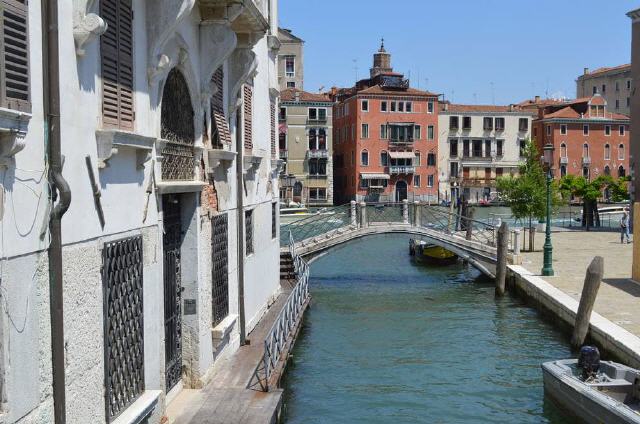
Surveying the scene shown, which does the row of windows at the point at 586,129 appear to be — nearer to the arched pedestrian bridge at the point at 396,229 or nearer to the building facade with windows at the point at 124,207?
the arched pedestrian bridge at the point at 396,229

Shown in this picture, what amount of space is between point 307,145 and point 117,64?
6106 cm

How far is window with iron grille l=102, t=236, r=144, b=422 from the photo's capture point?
6.93 meters

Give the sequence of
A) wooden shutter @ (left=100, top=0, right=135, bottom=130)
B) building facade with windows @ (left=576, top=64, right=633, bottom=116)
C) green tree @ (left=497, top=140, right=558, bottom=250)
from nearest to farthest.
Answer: wooden shutter @ (left=100, top=0, right=135, bottom=130), green tree @ (left=497, top=140, right=558, bottom=250), building facade with windows @ (left=576, top=64, right=633, bottom=116)

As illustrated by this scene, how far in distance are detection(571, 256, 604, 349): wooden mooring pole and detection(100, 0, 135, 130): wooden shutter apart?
10863mm

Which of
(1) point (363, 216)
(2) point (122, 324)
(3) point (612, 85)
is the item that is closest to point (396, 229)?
(1) point (363, 216)

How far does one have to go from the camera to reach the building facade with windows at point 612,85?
268 feet

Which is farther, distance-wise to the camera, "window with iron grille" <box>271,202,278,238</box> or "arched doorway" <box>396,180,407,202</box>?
"arched doorway" <box>396,180,407,202</box>

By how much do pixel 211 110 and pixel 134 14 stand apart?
11.9ft

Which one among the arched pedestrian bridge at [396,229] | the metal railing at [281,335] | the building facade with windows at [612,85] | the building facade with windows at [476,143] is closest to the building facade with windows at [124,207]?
the metal railing at [281,335]

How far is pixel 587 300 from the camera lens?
1565 centimetres

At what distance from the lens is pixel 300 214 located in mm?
58938

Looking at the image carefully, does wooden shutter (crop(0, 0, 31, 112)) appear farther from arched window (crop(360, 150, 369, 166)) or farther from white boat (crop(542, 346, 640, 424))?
arched window (crop(360, 150, 369, 166))

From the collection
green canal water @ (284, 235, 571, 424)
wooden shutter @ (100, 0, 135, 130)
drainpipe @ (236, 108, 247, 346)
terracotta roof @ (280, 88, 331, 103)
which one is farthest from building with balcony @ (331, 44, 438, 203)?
wooden shutter @ (100, 0, 135, 130)

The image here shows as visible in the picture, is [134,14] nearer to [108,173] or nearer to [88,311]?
[108,173]
